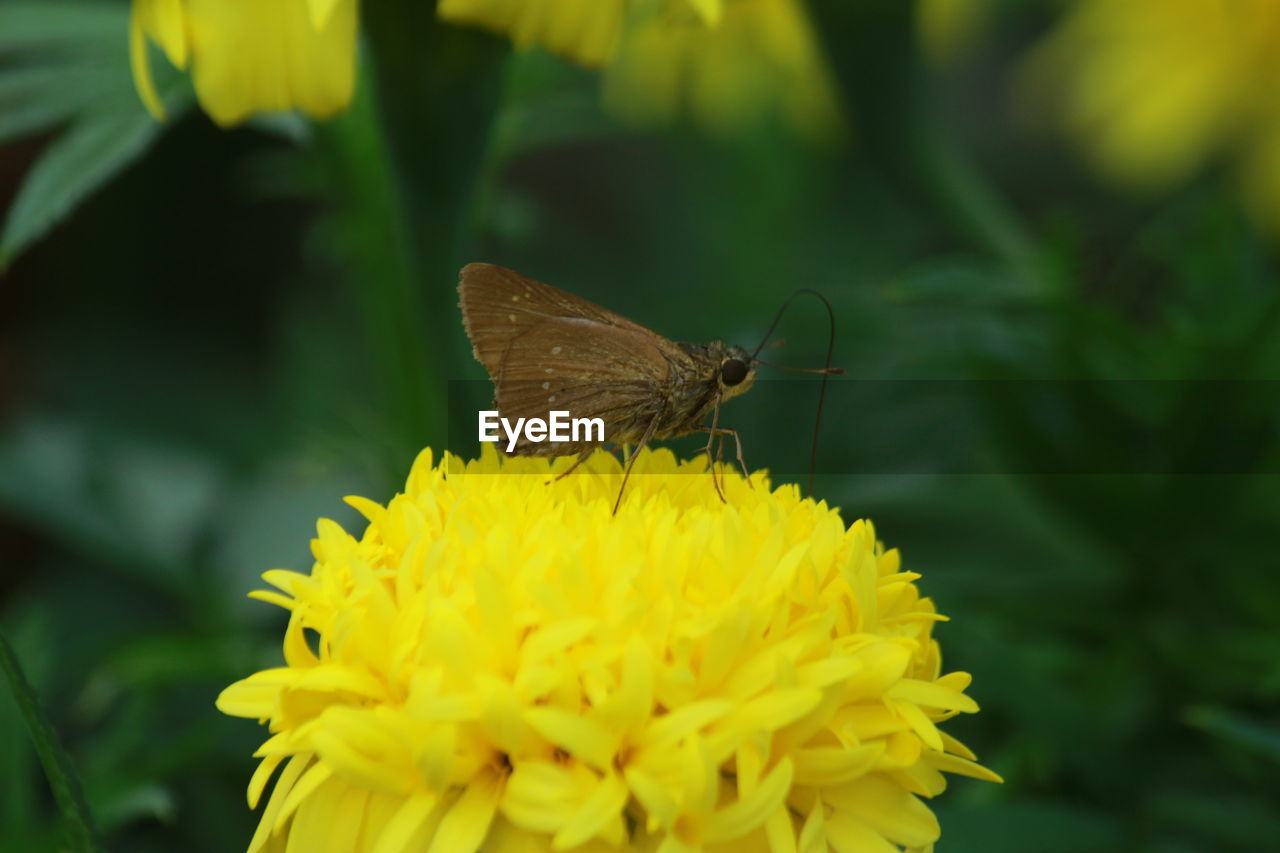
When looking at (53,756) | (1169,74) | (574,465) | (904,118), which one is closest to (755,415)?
(904,118)

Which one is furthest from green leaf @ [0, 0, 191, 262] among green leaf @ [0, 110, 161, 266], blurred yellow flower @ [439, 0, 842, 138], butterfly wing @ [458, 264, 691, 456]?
blurred yellow flower @ [439, 0, 842, 138]

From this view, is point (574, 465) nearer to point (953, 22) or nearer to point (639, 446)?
point (639, 446)

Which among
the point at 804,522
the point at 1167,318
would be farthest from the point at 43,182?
the point at 1167,318

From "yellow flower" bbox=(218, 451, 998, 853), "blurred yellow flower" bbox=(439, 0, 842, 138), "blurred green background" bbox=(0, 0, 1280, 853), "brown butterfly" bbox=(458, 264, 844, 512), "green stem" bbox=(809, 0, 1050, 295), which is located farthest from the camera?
"blurred yellow flower" bbox=(439, 0, 842, 138)

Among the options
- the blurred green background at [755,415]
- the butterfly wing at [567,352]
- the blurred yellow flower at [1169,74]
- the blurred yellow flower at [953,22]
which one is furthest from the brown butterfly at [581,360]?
the blurred yellow flower at [1169,74]

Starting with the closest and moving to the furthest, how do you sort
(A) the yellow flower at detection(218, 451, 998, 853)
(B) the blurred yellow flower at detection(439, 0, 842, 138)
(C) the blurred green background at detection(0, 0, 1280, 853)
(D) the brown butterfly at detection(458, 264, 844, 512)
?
(A) the yellow flower at detection(218, 451, 998, 853) → (D) the brown butterfly at detection(458, 264, 844, 512) → (C) the blurred green background at detection(0, 0, 1280, 853) → (B) the blurred yellow flower at detection(439, 0, 842, 138)

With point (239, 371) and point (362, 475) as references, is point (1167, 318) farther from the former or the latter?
point (239, 371)

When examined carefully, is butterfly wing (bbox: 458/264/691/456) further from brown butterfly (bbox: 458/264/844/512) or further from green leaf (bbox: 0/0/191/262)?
green leaf (bbox: 0/0/191/262)
